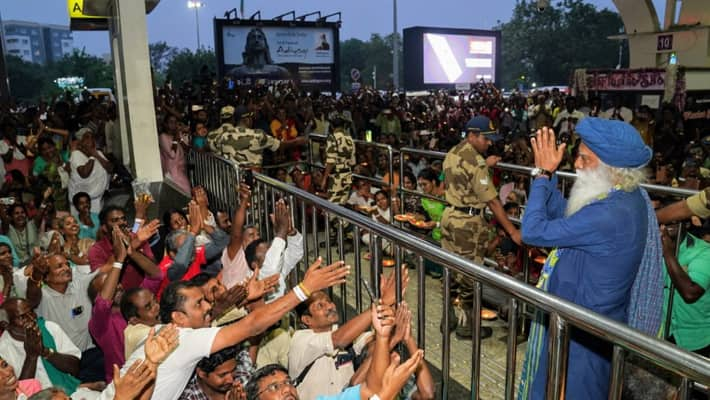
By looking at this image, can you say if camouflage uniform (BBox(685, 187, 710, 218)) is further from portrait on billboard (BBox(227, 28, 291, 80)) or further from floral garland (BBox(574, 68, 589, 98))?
portrait on billboard (BBox(227, 28, 291, 80))

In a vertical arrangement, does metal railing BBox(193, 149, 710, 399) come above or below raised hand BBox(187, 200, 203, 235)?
above

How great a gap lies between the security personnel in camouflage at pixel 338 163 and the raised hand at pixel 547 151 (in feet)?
14.5

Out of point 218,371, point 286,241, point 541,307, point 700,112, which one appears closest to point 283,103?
point 700,112

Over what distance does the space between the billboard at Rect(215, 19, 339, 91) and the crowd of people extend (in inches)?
667

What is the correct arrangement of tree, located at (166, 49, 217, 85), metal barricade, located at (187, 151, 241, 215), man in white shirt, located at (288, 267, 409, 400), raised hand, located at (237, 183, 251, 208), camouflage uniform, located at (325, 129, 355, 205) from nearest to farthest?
1. man in white shirt, located at (288, 267, 409, 400)
2. raised hand, located at (237, 183, 251, 208)
3. metal barricade, located at (187, 151, 241, 215)
4. camouflage uniform, located at (325, 129, 355, 205)
5. tree, located at (166, 49, 217, 85)

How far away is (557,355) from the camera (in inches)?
84.5

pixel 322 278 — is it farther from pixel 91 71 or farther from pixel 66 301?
pixel 91 71

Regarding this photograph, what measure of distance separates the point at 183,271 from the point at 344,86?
70.1m

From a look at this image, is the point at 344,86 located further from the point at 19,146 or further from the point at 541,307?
the point at 541,307

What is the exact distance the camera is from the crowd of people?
2.61 metres

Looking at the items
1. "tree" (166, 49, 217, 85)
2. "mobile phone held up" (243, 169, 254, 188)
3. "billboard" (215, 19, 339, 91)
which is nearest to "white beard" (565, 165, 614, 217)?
"mobile phone held up" (243, 169, 254, 188)

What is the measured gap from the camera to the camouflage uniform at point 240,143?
6.76m

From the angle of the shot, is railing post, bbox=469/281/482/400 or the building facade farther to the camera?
the building facade

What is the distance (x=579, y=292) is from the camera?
104 inches
